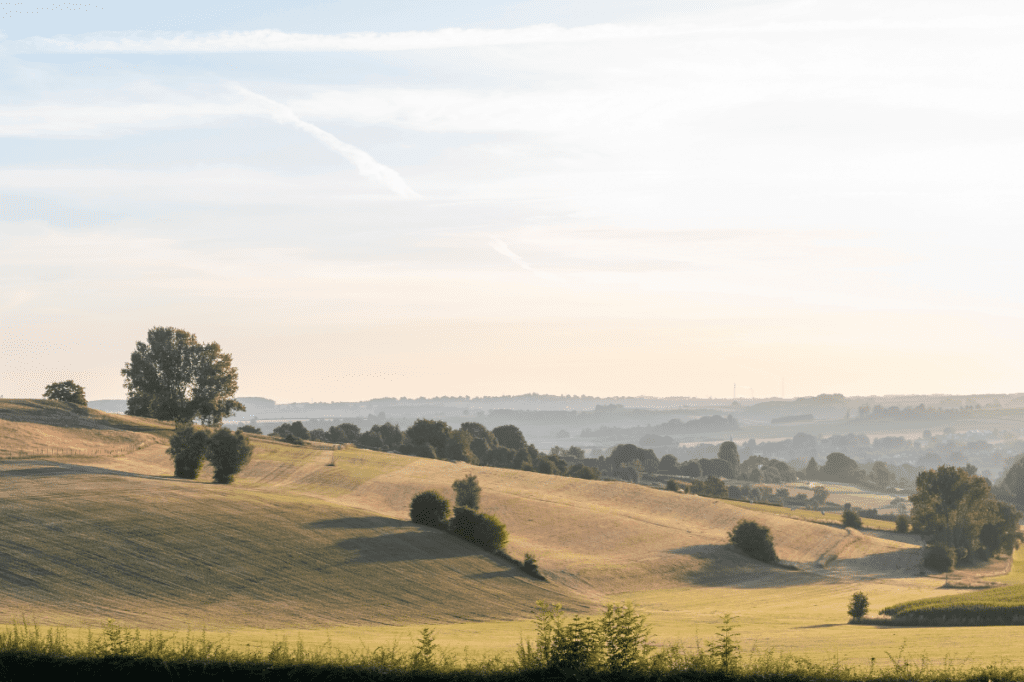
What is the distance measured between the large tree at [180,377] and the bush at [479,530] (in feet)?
199

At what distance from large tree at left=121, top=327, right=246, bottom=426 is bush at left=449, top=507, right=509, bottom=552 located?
199ft

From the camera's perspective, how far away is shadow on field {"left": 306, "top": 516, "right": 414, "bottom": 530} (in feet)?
201

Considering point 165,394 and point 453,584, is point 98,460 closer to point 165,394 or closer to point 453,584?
point 165,394

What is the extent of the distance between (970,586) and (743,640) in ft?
174

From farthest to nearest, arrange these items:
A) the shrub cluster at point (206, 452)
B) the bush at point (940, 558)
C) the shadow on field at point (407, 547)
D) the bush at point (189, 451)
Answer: the bush at point (940, 558) → the shrub cluster at point (206, 452) → the bush at point (189, 451) → the shadow on field at point (407, 547)

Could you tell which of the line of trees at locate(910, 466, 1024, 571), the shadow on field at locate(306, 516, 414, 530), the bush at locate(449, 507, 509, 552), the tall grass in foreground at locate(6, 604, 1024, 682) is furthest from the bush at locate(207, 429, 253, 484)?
the line of trees at locate(910, 466, 1024, 571)

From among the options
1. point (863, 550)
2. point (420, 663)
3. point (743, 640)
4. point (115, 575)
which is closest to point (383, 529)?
point (115, 575)

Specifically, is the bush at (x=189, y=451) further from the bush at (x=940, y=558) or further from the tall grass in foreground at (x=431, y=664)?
the bush at (x=940, y=558)

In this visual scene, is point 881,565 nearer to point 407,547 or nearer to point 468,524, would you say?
point 468,524

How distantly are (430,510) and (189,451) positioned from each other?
26.4 meters

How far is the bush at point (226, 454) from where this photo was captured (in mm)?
79750

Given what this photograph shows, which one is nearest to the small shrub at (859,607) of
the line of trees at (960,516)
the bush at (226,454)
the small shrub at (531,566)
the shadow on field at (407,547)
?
the small shrub at (531,566)

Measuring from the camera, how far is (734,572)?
77000 mm

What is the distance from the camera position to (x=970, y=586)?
80438 millimetres
